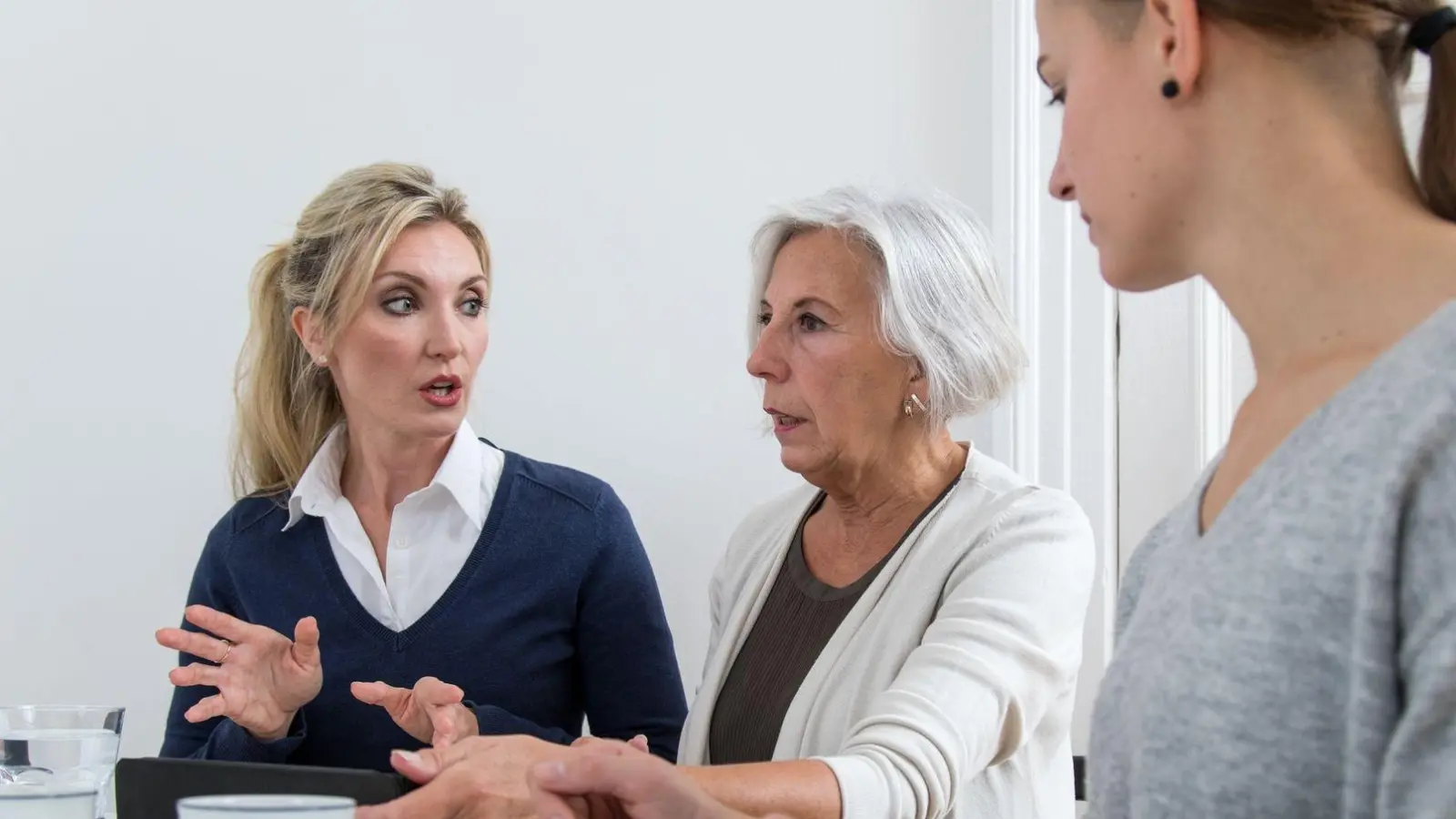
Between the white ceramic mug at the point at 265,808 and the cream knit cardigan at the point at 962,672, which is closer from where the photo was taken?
the white ceramic mug at the point at 265,808

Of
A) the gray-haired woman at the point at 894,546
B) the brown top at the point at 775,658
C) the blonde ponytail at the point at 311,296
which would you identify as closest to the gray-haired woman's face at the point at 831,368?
the gray-haired woman at the point at 894,546

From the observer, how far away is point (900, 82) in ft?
7.07

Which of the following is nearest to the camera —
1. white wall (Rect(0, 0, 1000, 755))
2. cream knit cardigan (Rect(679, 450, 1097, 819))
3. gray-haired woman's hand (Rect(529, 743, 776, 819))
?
gray-haired woman's hand (Rect(529, 743, 776, 819))

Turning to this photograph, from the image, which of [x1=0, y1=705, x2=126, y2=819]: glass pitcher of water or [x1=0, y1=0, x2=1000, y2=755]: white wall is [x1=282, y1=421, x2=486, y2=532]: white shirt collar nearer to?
[x1=0, y1=0, x2=1000, y2=755]: white wall

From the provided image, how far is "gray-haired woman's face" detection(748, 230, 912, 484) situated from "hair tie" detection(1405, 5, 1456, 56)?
0.96 metres

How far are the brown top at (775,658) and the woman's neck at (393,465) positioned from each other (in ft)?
1.95

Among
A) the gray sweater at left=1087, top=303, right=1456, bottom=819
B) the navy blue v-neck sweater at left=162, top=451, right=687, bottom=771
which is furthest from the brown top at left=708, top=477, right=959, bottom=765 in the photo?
the gray sweater at left=1087, top=303, right=1456, bottom=819

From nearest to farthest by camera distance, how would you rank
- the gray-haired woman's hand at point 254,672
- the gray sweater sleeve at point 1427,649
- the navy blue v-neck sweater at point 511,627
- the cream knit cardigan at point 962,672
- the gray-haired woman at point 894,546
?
the gray sweater sleeve at point 1427,649 < the cream knit cardigan at point 962,672 < the gray-haired woman at point 894,546 < the gray-haired woman's hand at point 254,672 < the navy blue v-neck sweater at point 511,627

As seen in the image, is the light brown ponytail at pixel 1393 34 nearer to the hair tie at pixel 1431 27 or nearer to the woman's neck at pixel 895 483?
the hair tie at pixel 1431 27

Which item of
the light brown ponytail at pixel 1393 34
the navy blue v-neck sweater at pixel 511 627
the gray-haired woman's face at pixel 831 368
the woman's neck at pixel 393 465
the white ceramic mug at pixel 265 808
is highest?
the light brown ponytail at pixel 1393 34

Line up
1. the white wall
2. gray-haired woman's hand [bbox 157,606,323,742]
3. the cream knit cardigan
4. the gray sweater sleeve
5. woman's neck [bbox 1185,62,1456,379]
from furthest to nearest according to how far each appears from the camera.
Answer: the white wall < gray-haired woman's hand [bbox 157,606,323,742] < the cream knit cardigan < woman's neck [bbox 1185,62,1456,379] < the gray sweater sleeve

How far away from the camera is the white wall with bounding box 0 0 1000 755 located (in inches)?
87.0

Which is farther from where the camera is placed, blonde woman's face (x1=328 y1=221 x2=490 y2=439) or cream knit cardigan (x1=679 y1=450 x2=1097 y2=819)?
blonde woman's face (x1=328 y1=221 x2=490 y2=439)

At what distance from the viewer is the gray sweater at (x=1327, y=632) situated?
67 centimetres
